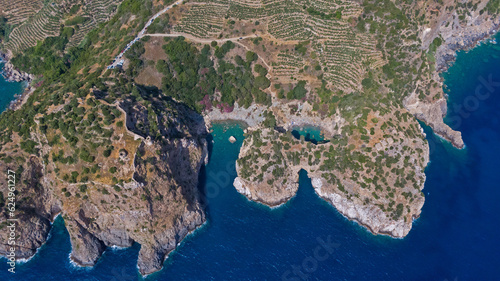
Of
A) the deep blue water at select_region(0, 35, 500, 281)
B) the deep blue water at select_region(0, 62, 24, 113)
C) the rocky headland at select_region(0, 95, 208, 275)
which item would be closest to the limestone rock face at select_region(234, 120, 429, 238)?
the deep blue water at select_region(0, 35, 500, 281)

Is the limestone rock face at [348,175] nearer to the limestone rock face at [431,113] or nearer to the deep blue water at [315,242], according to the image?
the deep blue water at [315,242]

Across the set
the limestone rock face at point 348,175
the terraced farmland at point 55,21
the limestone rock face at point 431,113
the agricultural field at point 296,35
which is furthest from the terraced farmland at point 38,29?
the limestone rock face at point 431,113

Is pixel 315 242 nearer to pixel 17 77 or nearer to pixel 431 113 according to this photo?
pixel 431 113

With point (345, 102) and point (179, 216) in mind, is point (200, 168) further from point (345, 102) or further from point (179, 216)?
point (345, 102)

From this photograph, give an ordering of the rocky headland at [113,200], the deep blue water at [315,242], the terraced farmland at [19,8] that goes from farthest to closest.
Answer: the terraced farmland at [19,8], the deep blue water at [315,242], the rocky headland at [113,200]

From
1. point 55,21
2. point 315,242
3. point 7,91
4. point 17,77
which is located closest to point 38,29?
point 55,21

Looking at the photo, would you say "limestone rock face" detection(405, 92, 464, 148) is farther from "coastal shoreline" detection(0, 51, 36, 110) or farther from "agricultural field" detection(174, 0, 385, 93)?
"coastal shoreline" detection(0, 51, 36, 110)

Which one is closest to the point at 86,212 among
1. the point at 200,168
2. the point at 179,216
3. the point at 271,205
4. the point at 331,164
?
the point at 179,216
